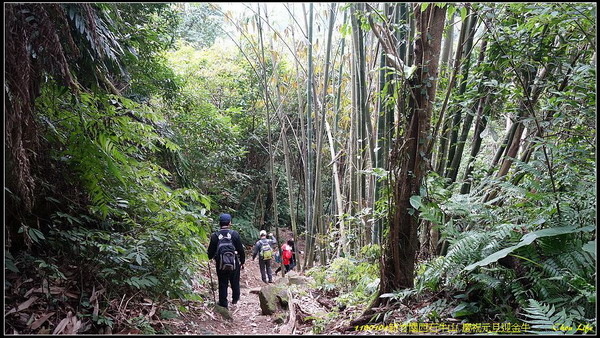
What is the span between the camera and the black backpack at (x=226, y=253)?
346cm

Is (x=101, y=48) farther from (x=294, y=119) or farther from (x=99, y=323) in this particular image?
(x=294, y=119)

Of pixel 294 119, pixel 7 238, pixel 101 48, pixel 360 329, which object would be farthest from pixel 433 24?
pixel 294 119

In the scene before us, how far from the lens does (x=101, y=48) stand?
2.12 meters

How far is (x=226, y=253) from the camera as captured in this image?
3.48 m

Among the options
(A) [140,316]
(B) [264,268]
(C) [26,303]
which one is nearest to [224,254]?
(A) [140,316]

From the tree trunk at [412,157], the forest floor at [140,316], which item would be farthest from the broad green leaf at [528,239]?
the forest floor at [140,316]

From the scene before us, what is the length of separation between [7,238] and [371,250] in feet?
7.75

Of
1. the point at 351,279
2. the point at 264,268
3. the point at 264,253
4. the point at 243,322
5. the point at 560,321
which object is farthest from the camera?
the point at 264,268

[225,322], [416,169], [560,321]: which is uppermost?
[416,169]

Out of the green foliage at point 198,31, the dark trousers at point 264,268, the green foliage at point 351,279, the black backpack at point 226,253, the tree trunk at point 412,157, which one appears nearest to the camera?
the tree trunk at point 412,157

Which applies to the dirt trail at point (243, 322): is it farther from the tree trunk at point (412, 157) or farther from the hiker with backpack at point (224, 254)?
the tree trunk at point (412, 157)

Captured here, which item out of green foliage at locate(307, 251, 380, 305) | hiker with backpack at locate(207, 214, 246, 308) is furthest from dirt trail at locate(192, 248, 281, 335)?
green foliage at locate(307, 251, 380, 305)

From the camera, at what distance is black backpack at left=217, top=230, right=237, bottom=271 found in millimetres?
3455

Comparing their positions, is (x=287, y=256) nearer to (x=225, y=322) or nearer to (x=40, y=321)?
(x=225, y=322)
